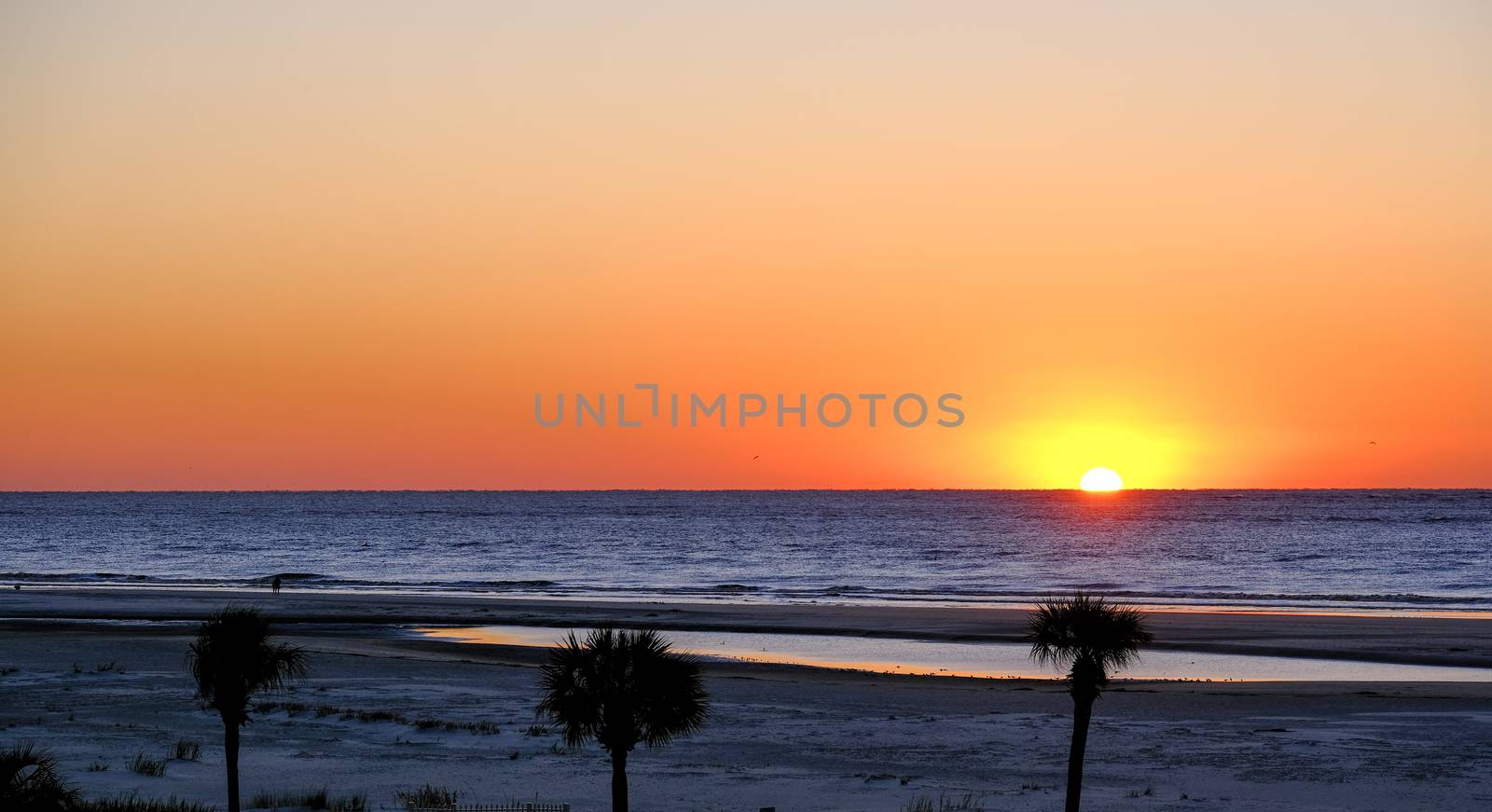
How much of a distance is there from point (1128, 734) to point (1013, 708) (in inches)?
151

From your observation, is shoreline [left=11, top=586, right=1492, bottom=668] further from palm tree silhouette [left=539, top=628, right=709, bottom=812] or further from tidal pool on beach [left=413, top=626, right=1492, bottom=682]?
palm tree silhouette [left=539, top=628, right=709, bottom=812]

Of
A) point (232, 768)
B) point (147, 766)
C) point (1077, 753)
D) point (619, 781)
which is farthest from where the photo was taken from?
point (147, 766)

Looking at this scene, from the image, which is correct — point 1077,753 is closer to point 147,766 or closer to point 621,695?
point 621,695

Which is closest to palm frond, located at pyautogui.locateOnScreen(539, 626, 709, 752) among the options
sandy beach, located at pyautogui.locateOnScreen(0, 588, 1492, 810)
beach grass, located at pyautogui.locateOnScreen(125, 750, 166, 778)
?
sandy beach, located at pyautogui.locateOnScreen(0, 588, 1492, 810)

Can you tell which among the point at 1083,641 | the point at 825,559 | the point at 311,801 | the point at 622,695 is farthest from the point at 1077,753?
the point at 825,559

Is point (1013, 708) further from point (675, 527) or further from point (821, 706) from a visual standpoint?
point (675, 527)

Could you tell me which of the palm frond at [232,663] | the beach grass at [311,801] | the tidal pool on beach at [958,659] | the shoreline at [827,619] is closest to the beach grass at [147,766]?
the beach grass at [311,801]

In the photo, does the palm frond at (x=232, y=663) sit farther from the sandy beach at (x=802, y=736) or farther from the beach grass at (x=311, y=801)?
the sandy beach at (x=802, y=736)

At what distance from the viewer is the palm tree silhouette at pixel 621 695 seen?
13.5 meters

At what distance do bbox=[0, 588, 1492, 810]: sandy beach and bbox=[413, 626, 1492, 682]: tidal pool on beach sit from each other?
183 cm

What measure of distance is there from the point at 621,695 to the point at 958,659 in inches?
1106

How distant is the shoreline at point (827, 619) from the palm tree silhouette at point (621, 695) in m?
32.5

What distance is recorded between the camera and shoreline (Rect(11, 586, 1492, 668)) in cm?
4372

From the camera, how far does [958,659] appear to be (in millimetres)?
40188
